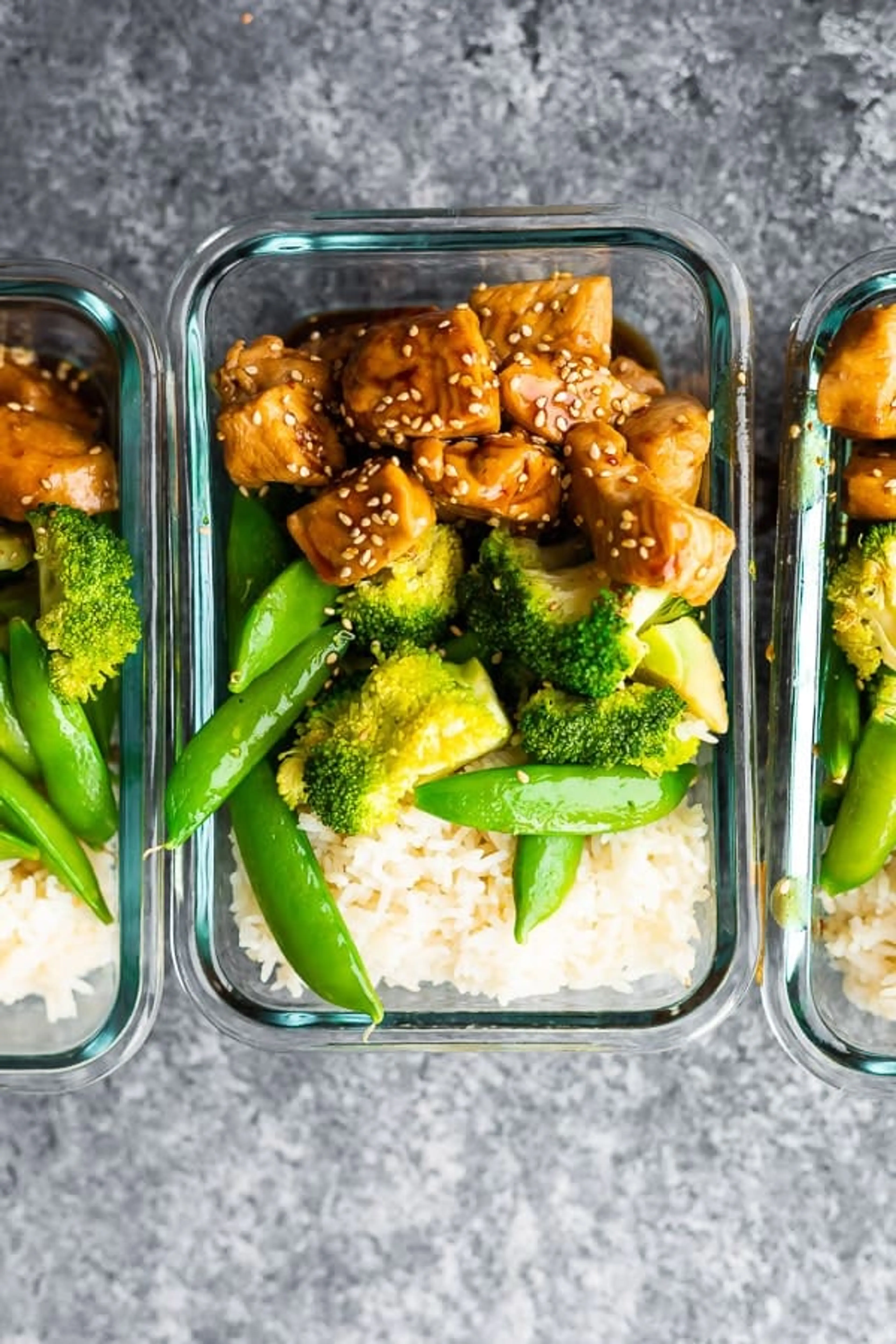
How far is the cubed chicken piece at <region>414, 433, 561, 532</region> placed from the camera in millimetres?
1934

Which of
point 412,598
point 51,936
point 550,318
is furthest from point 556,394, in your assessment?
point 51,936

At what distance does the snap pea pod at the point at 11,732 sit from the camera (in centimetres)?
209

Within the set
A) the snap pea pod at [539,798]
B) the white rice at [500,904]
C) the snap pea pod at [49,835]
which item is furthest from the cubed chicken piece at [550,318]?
the snap pea pod at [49,835]

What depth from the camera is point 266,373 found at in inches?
81.6

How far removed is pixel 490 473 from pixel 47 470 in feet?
2.29

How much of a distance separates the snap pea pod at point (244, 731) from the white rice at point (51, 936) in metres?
0.20

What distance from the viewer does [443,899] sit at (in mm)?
2123

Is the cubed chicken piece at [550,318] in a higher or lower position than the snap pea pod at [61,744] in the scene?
higher

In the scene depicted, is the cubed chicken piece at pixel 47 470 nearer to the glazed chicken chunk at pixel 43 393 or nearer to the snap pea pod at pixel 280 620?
the glazed chicken chunk at pixel 43 393

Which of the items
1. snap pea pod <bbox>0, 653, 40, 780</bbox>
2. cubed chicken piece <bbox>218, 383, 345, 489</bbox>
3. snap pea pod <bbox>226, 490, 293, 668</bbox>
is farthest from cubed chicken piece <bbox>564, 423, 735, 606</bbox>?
snap pea pod <bbox>0, 653, 40, 780</bbox>

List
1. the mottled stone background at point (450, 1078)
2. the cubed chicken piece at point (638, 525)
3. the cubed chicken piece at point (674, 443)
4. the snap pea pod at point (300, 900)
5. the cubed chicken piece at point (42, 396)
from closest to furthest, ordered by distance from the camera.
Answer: the cubed chicken piece at point (638, 525) → the cubed chicken piece at point (674, 443) → the snap pea pod at point (300, 900) → the cubed chicken piece at point (42, 396) → the mottled stone background at point (450, 1078)

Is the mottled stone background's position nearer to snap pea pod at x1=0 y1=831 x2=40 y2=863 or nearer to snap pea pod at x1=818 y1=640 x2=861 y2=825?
snap pea pod at x1=818 y1=640 x2=861 y2=825

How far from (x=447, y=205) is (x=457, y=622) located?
80 cm

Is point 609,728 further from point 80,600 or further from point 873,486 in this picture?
point 80,600
